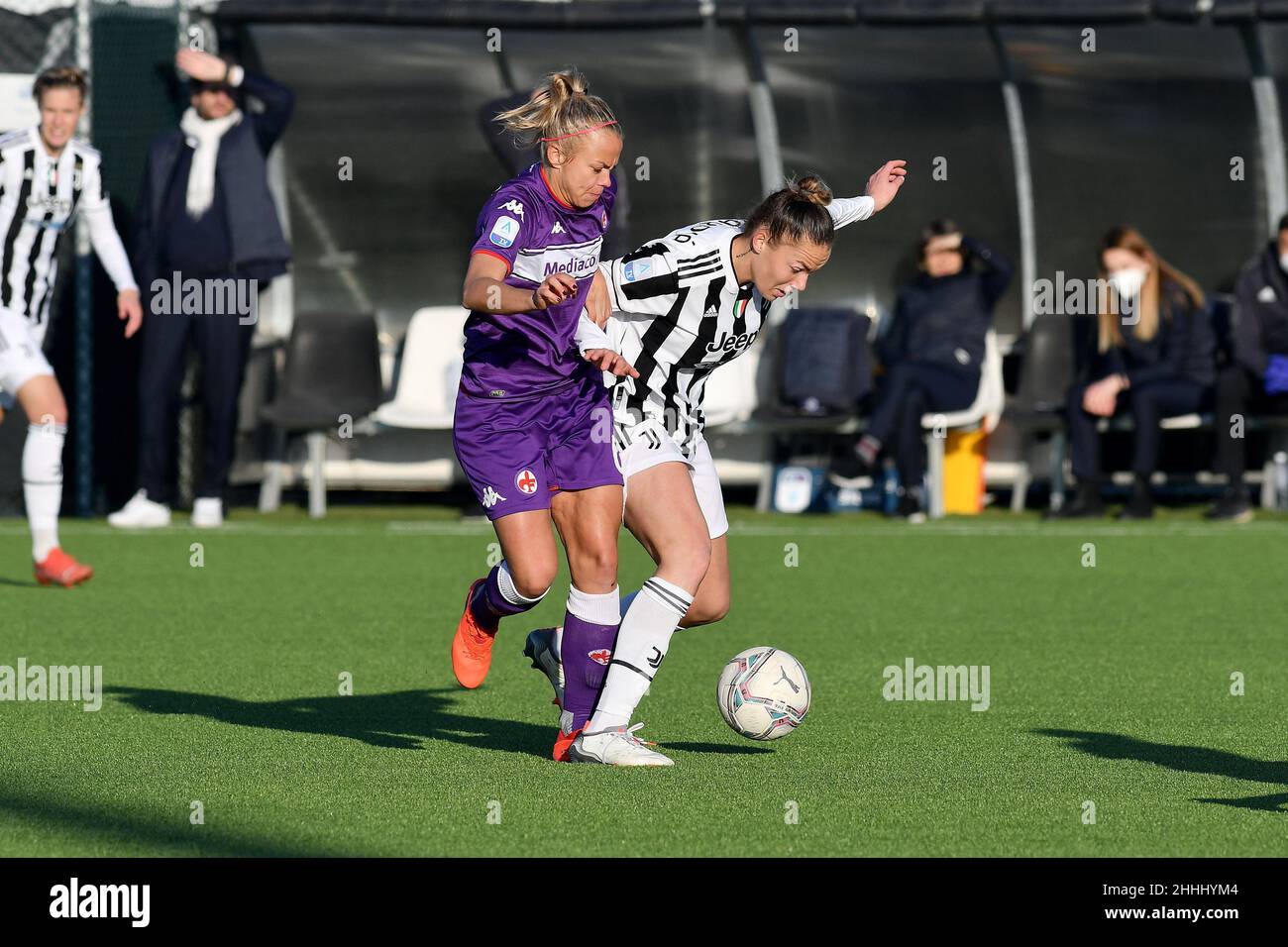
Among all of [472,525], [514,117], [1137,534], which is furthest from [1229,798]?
[472,525]

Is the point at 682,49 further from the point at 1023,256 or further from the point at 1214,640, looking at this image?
the point at 1214,640

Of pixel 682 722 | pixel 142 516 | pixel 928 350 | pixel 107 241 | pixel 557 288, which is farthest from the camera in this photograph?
pixel 928 350

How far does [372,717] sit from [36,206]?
4399 millimetres

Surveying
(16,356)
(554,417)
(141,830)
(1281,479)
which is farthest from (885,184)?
(1281,479)

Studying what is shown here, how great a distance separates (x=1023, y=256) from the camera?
1473cm

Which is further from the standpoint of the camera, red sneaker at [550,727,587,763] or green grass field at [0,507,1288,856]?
red sneaker at [550,727,587,763]

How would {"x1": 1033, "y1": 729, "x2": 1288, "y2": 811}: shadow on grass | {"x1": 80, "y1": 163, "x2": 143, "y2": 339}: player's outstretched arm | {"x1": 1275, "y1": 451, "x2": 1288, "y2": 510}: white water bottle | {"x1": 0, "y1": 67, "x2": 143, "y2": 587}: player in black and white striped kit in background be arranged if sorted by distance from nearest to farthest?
{"x1": 1033, "y1": 729, "x2": 1288, "y2": 811}: shadow on grass
{"x1": 0, "y1": 67, "x2": 143, "y2": 587}: player in black and white striped kit in background
{"x1": 80, "y1": 163, "x2": 143, "y2": 339}: player's outstretched arm
{"x1": 1275, "y1": 451, "x2": 1288, "y2": 510}: white water bottle

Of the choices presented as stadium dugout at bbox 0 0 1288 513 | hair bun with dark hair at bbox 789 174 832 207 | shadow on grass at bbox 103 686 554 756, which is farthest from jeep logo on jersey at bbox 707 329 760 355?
stadium dugout at bbox 0 0 1288 513

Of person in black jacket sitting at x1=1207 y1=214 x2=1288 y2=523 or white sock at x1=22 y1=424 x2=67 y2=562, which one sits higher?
person in black jacket sitting at x1=1207 y1=214 x2=1288 y2=523

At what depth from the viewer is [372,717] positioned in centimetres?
614

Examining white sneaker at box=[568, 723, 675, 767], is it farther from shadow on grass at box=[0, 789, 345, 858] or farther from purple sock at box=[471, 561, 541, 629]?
shadow on grass at box=[0, 789, 345, 858]

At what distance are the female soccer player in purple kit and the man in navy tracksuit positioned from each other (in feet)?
24.1

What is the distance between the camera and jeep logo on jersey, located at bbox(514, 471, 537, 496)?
18.1 feet

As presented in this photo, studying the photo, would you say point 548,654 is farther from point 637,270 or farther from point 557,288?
point 557,288
